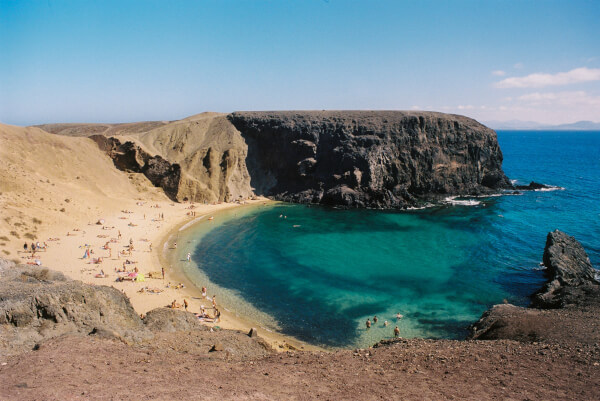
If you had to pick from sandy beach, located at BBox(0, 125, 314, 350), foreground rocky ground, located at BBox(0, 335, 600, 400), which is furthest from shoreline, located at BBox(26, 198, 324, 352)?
foreground rocky ground, located at BBox(0, 335, 600, 400)

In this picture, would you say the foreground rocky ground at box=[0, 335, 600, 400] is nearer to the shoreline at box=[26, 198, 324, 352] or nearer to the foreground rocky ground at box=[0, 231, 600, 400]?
the foreground rocky ground at box=[0, 231, 600, 400]

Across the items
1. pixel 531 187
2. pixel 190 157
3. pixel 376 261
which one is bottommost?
pixel 376 261

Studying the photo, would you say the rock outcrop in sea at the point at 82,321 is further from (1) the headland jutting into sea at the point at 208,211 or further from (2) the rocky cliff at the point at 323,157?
(2) the rocky cliff at the point at 323,157

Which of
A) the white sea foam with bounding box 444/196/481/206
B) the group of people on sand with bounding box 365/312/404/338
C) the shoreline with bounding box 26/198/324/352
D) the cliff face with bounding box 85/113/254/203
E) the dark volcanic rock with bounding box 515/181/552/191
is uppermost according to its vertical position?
the cliff face with bounding box 85/113/254/203

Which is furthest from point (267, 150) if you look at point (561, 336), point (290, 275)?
point (561, 336)

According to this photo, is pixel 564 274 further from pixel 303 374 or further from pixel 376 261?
pixel 303 374

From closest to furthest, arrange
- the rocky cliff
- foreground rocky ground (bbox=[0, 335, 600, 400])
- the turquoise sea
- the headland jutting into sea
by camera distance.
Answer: foreground rocky ground (bbox=[0, 335, 600, 400]) → the headland jutting into sea → the turquoise sea → the rocky cliff

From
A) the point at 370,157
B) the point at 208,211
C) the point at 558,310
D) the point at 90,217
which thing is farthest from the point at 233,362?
the point at 370,157

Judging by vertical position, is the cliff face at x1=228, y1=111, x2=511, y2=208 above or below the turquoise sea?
above
